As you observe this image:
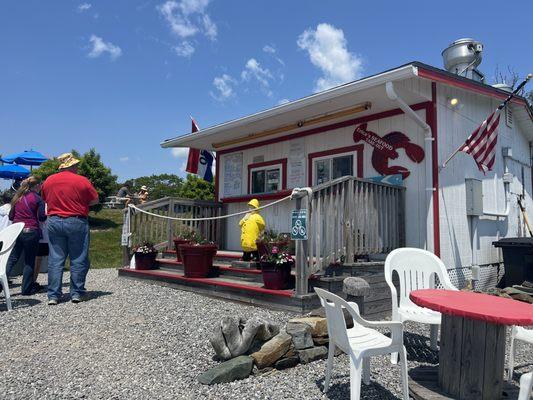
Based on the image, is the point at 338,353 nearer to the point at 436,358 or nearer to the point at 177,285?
the point at 436,358

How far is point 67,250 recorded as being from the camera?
5543mm

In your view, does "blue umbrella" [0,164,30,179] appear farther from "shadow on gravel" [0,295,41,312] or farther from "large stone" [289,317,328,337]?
"large stone" [289,317,328,337]

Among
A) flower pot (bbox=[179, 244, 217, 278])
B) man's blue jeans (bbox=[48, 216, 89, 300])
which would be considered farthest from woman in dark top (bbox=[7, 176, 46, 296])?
flower pot (bbox=[179, 244, 217, 278])

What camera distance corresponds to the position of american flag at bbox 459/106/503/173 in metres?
6.30

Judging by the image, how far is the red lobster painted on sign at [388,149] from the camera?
21.7ft

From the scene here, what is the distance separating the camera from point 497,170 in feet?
27.1

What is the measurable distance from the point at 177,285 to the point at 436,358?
411 centimetres

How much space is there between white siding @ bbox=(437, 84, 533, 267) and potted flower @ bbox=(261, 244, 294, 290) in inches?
109

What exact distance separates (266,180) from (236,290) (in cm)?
393

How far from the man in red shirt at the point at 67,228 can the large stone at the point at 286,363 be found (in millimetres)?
3318

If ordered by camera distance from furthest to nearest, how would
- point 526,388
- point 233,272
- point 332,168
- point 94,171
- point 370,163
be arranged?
point 94,171 → point 332,168 → point 370,163 → point 233,272 → point 526,388

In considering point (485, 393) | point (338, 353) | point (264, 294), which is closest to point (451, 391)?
point (485, 393)

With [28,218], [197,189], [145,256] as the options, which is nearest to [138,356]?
[28,218]

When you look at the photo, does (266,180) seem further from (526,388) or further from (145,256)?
(526,388)
